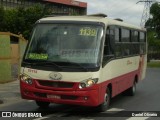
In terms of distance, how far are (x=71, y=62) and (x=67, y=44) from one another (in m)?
0.59

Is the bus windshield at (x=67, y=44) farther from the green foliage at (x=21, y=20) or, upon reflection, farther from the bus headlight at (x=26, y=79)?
the green foliage at (x=21, y=20)

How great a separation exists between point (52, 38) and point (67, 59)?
82 cm

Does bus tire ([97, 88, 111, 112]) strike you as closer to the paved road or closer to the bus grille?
the paved road

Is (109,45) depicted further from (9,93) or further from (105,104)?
(9,93)

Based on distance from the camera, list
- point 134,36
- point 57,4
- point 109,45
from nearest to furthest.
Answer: point 109,45 → point 134,36 → point 57,4

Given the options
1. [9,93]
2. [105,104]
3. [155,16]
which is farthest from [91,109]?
[155,16]

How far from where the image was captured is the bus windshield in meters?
10.9

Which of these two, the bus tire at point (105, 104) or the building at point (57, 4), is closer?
the bus tire at point (105, 104)

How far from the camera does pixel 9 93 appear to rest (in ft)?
51.3

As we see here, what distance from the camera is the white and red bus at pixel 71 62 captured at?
10.7 metres

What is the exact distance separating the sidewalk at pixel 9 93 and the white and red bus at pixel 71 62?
185 centimetres

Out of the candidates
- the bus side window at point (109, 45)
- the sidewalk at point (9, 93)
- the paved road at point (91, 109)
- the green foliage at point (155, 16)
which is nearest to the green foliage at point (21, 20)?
the green foliage at point (155, 16)

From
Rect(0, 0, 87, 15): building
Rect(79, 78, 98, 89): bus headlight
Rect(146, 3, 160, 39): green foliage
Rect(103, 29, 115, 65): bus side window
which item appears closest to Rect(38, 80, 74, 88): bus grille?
Rect(79, 78, 98, 89): bus headlight

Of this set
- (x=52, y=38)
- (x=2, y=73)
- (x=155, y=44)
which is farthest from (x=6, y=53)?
(x=155, y=44)
